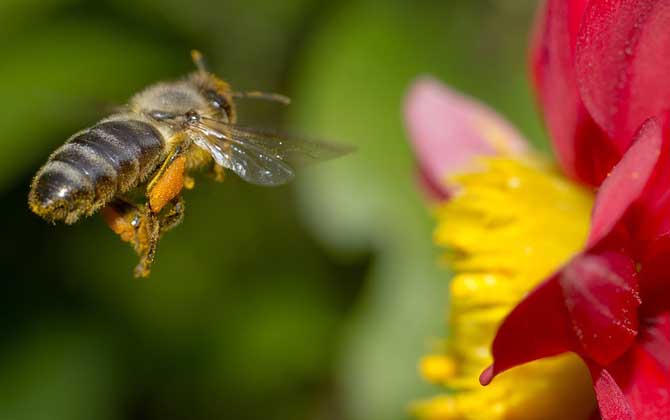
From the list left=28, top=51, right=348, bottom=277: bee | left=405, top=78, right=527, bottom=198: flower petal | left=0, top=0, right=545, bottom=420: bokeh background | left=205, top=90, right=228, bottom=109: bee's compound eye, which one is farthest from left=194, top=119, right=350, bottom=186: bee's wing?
left=0, top=0, right=545, bottom=420: bokeh background

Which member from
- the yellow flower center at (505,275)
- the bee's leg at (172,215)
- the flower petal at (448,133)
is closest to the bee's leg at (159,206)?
the bee's leg at (172,215)

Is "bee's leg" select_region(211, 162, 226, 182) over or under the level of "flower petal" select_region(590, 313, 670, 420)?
under

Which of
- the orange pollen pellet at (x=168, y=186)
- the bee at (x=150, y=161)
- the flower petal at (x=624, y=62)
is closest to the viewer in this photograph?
the flower petal at (x=624, y=62)

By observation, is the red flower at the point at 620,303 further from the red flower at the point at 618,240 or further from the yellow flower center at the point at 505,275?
the yellow flower center at the point at 505,275

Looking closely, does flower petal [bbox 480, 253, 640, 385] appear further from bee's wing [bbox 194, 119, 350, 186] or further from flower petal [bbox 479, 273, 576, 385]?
bee's wing [bbox 194, 119, 350, 186]

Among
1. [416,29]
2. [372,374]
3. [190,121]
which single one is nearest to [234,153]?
[190,121]


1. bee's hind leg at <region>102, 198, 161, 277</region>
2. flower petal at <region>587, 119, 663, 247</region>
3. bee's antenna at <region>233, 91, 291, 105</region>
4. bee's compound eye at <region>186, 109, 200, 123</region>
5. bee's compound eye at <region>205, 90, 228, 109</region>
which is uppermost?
flower petal at <region>587, 119, 663, 247</region>

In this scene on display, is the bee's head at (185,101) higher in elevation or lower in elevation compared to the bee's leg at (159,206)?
higher

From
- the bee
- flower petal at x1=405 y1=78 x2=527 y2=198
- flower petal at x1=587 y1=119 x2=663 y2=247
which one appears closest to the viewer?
flower petal at x1=587 y1=119 x2=663 y2=247
